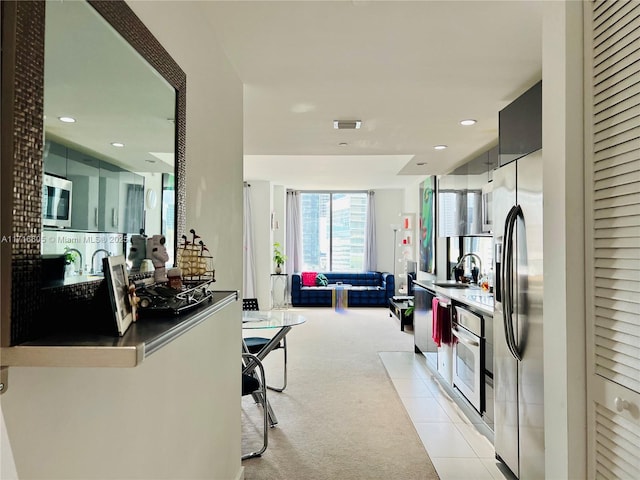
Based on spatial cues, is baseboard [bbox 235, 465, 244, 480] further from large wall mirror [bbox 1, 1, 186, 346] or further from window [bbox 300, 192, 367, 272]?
window [bbox 300, 192, 367, 272]

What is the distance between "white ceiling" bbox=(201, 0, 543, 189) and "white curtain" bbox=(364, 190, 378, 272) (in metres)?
5.88

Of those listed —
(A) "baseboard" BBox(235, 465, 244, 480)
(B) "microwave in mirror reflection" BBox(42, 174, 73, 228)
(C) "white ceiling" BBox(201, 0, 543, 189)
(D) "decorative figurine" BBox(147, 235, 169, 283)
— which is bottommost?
(A) "baseboard" BBox(235, 465, 244, 480)

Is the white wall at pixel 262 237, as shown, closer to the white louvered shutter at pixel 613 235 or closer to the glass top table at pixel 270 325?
the glass top table at pixel 270 325

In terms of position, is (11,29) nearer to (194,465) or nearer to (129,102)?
(129,102)

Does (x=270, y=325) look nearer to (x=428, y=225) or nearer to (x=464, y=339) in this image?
(x=464, y=339)

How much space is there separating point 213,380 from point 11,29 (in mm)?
1573

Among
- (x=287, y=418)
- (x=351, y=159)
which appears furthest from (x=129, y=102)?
(x=351, y=159)

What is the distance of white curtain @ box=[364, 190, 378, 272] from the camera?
1001cm

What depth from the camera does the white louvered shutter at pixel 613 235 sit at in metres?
1.21

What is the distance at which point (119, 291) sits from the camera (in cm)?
83

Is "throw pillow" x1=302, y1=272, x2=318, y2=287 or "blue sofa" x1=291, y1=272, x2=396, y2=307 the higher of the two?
"throw pillow" x1=302, y1=272, x2=318, y2=287

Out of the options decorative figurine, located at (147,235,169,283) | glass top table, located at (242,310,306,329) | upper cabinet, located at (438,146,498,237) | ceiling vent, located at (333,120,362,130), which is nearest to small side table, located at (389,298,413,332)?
upper cabinet, located at (438,146,498,237)

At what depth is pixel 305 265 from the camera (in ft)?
33.5

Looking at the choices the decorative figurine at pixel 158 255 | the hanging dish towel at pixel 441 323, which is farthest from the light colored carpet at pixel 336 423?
the decorative figurine at pixel 158 255
